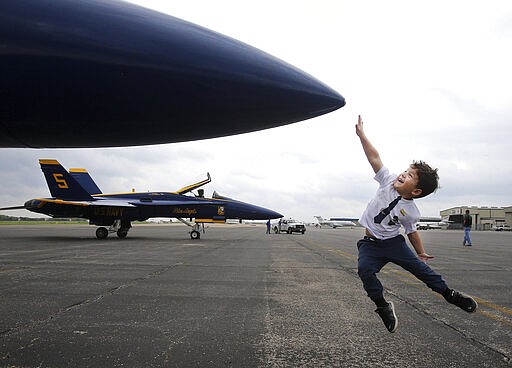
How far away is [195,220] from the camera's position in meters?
20.7

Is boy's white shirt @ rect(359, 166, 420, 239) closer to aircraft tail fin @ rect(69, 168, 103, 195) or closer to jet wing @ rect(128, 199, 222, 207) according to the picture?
jet wing @ rect(128, 199, 222, 207)

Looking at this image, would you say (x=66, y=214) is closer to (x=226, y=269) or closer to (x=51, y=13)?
(x=226, y=269)

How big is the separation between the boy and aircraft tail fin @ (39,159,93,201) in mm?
18909

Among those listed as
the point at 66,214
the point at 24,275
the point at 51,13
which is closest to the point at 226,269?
the point at 24,275

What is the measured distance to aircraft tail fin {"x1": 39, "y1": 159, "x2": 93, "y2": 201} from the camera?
1914 centimetres

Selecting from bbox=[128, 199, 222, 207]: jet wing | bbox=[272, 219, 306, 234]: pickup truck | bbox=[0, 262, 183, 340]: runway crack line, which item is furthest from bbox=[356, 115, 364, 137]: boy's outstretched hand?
bbox=[272, 219, 306, 234]: pickup truck

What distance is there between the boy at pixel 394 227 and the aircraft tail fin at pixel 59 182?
62.0ft

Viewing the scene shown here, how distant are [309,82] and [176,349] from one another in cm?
238

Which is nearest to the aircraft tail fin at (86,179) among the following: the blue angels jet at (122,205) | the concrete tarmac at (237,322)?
the blue angels jet at (122,205)

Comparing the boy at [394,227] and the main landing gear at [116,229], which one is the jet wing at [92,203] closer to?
the main landing gear at [116,229]

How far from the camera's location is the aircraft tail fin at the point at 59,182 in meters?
19.1

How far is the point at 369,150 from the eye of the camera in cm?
320

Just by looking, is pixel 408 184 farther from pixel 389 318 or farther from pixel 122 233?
pixel 122 233

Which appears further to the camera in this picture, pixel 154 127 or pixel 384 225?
pixel 384 225
